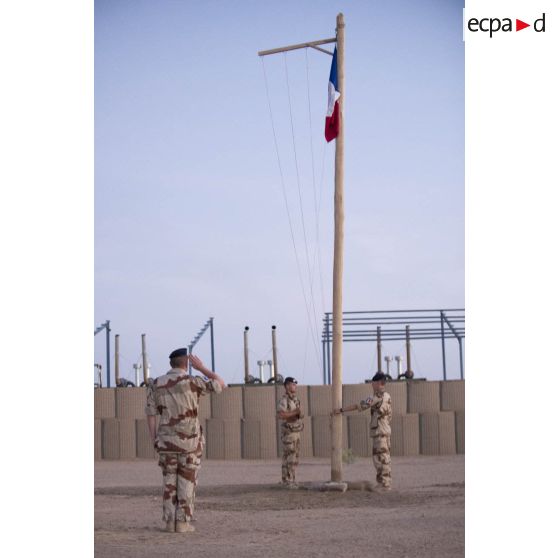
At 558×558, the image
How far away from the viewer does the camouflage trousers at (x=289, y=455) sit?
580 inches

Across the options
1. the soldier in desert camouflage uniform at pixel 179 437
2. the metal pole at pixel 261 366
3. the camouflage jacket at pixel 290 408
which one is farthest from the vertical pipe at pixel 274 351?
the soldier in desert camouflage uniform at pixel 179 437

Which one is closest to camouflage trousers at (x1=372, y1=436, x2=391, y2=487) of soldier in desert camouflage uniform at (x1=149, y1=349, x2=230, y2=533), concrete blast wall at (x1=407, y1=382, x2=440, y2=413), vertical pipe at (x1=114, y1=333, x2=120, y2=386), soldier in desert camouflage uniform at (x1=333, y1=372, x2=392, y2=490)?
soldier in desert camouflage uniform at (x1=333, y1=372, x2=392, y2=490)

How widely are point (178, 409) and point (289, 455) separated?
18.0 ft

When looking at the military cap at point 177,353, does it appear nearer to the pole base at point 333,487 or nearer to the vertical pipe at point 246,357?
the pole base at point 333,487

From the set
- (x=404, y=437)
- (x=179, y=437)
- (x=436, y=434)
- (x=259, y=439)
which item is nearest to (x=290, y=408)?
(x=179, y=437)

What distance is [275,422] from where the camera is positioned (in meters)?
21.6

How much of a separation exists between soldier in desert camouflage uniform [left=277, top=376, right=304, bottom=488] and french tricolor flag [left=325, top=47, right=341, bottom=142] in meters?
3.40

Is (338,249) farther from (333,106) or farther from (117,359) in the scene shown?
(117,359)

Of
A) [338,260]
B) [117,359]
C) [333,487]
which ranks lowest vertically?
[333,487]

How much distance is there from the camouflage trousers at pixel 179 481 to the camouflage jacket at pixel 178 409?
0.24 ft

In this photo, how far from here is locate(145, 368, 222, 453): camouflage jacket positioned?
9609mm

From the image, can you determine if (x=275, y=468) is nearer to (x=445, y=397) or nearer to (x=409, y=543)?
(x=445, y=397)

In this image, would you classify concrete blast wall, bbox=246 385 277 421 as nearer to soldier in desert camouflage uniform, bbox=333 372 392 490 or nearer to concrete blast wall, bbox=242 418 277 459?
concrete blast wall, bbox=242 418 277 459
